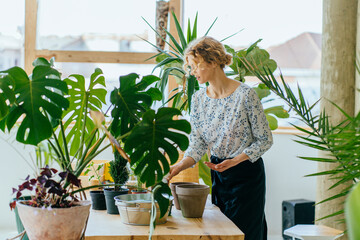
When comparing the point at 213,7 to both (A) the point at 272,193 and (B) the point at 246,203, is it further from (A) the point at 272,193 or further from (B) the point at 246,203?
(B) the point at 246,203

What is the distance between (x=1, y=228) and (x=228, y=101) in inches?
137

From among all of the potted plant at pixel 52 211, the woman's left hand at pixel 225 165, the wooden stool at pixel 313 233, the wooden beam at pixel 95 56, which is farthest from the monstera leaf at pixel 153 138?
the wooden beam at pixel 95 56

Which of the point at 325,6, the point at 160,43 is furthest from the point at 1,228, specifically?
the point at 325,6

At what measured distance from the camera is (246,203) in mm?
2420

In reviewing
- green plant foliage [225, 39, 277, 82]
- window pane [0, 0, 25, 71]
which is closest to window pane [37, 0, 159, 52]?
window pane [0, 0, 25, 71]

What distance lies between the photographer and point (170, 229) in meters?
1.58

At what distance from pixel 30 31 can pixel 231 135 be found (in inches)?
132

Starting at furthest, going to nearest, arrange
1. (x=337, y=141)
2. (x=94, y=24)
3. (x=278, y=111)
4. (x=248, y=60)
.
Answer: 1. (x=94, y=24)
2. (x=278, y=111)
3. (x=248, y=60)
4. (x=337, y=141)

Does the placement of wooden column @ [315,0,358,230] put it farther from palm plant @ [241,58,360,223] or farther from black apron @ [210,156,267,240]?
palm plant @ [241,58,360,223]

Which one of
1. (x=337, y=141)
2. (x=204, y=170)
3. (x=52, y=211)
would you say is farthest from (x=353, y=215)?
(x=204, y=170)

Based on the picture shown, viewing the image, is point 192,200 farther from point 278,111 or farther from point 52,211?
point 278,111

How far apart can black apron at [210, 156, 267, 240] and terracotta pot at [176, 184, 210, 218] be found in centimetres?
66

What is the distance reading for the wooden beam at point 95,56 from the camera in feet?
16.0

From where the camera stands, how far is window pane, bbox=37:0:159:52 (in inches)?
195
